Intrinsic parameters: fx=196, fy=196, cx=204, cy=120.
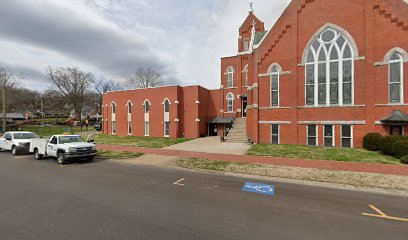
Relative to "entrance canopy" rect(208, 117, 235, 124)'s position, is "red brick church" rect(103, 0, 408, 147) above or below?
above

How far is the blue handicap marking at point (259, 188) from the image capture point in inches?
284

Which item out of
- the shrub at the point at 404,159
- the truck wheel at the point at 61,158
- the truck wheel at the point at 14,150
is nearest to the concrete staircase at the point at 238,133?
the shrub at the point at 404,159

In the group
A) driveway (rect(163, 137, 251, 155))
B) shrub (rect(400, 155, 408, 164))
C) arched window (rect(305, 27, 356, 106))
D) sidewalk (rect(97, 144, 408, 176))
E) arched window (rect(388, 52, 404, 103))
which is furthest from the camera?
arched window (rect(305, 27, 356, 106))

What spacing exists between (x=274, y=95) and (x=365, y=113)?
7501 mm

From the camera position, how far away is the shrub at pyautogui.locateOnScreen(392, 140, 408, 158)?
1207cm

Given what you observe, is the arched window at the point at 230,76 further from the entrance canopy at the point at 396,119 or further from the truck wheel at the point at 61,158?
the truck wheel at the point at 61,158

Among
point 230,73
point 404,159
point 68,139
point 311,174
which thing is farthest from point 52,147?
point 230,73

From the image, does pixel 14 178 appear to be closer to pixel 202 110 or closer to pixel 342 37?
pixel 202 110

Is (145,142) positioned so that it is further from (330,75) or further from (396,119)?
(396,119)

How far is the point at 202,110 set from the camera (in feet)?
95.3

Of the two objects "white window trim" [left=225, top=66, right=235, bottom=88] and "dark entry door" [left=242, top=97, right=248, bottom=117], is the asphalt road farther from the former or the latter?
"white window trim" [left=225, top=66, right=235, bottom=88]

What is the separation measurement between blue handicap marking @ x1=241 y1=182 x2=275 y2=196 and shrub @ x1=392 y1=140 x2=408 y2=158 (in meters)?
10.4

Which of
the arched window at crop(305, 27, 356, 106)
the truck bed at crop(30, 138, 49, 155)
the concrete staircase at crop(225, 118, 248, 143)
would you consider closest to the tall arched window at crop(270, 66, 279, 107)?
the arched window at crop(305, 27, 356, 106)

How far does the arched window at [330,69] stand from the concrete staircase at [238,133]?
749cm
